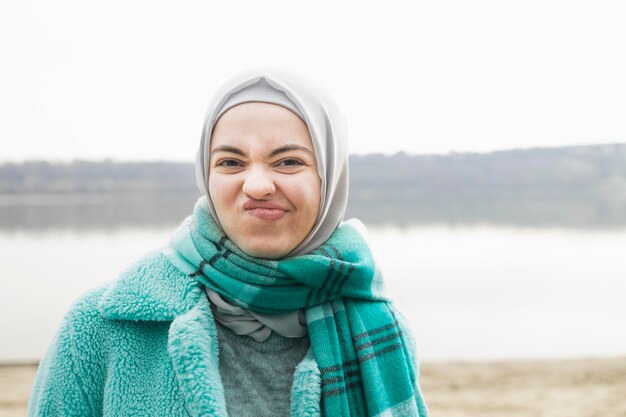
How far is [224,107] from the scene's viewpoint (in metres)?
1.30

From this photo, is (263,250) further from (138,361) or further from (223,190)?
(138,361)

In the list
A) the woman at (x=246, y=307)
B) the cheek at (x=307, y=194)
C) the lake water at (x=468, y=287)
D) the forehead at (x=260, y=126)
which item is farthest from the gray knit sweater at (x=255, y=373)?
the lake water at (x=468, y=287)

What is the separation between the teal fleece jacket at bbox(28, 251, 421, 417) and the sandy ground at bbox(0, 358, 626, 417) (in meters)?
4.06

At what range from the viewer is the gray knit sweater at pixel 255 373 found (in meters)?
1.27

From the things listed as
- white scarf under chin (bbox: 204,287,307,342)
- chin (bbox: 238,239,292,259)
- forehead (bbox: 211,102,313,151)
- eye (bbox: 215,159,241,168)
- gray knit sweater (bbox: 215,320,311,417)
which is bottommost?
gray knit sweater (bbox: 215,320,311,417)

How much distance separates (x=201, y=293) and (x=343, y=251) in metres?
0.33

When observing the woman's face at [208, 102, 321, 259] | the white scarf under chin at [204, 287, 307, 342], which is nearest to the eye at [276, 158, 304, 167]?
the woman's face at [208, 102, 321, 259]

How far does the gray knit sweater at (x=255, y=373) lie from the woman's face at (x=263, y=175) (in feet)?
0.64

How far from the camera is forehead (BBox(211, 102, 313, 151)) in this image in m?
1.26

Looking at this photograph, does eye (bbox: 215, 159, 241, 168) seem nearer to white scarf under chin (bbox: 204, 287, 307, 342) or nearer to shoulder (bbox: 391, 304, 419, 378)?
white scarf under chin (bbox: 204, 287, 307, 342)

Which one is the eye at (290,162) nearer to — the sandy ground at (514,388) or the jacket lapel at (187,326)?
the jacket lapel at (187,326)

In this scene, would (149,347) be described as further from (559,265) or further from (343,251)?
(559,265)

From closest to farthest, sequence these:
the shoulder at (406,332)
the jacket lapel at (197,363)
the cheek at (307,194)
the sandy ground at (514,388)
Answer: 1. the jacket lapel at (197,363)
2. the cheek at (307,194)
3. the shoulder at (406,332)
4. the sandy ground at (514,388)

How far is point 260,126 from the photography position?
4.15ft
